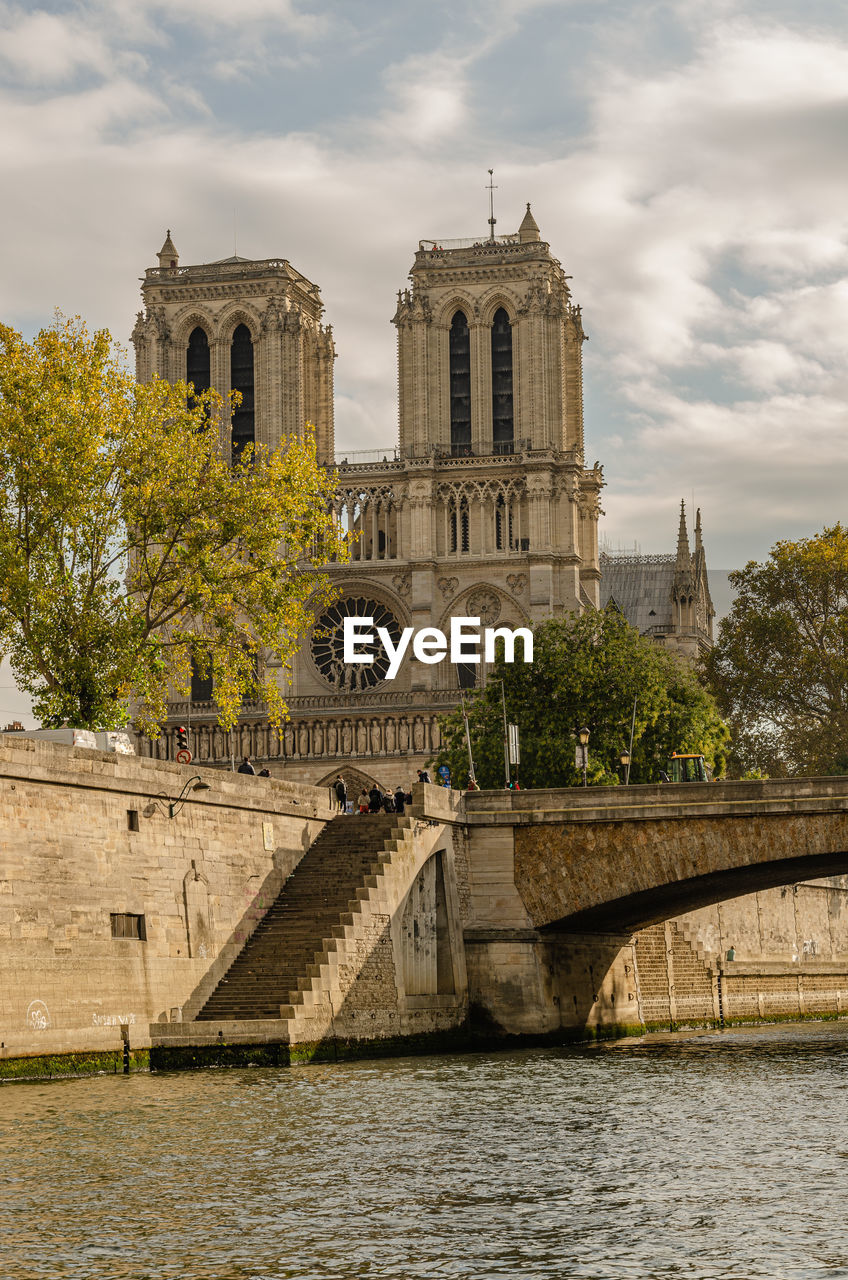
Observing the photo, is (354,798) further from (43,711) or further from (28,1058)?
(28,1058)

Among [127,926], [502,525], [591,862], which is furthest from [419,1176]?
[502,525]

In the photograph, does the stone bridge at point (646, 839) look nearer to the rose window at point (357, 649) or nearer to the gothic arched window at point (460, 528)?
the rose window at point (357, 649)

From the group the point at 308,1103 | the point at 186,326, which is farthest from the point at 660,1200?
the point at 186,326

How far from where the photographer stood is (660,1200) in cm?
2005

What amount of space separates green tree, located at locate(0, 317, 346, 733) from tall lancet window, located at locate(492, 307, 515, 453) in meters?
49.6

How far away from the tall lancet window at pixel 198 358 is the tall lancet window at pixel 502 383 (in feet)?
47.5

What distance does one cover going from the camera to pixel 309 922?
38.2 meters

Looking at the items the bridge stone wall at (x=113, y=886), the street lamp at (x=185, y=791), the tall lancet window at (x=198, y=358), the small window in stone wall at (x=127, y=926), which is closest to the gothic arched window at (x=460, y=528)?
the tall lancet window at (x=198, y=358)

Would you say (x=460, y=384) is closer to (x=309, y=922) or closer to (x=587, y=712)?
(x=587, y=712)

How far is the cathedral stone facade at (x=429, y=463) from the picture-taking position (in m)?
88.9

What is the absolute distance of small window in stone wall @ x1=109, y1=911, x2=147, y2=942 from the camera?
34406mm

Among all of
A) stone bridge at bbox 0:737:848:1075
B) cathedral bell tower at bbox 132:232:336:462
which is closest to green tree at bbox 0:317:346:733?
stone bridge at bbox 0:737:848:1075

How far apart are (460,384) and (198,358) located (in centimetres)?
1351

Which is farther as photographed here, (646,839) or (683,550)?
(683,550)
